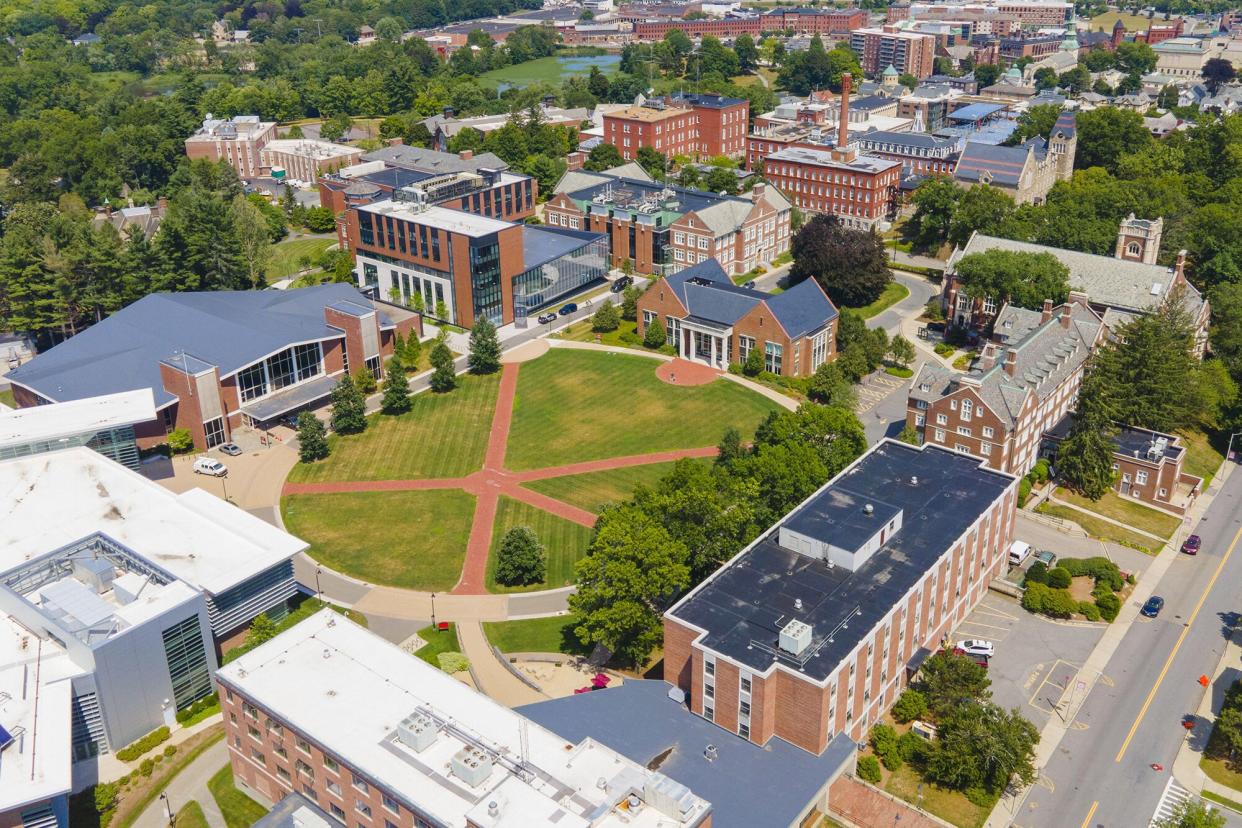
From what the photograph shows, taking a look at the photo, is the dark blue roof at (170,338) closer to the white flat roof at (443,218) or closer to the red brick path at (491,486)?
the white flat roof at (443,218)

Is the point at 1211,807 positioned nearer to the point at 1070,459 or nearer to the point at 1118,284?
the point at 1070,459

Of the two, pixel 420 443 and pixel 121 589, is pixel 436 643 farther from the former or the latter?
pixel 420 443

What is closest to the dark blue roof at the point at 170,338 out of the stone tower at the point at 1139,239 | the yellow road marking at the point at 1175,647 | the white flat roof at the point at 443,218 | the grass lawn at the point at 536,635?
the white flat roof at the point at 443,218

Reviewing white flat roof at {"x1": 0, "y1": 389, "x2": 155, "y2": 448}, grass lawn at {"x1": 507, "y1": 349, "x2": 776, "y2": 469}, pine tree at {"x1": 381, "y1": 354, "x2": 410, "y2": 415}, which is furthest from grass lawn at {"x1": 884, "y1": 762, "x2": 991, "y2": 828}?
white flat roof at {"x1": 0, "y1": 389, "x2": 155, "y2": 448}

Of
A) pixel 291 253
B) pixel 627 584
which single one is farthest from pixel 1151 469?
pixel 291 253

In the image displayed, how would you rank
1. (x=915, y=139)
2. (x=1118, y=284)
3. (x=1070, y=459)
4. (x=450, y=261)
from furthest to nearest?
(x=915, y=139) → (x=450, y=261) → (x=1118, y=284) → (x=1070, y=459)

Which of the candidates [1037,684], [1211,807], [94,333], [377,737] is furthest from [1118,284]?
[94,333]
